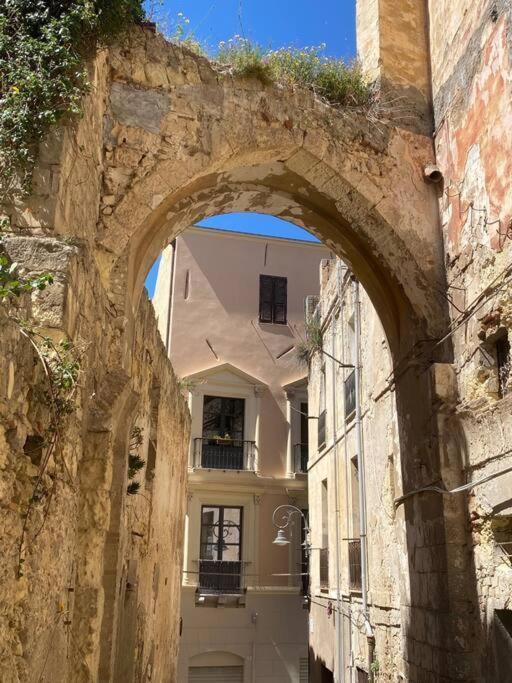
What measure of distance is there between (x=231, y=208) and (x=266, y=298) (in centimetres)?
1216

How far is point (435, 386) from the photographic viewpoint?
625 centimetres

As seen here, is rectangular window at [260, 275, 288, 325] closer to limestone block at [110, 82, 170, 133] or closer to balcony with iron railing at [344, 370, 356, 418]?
balcony with iron railing at [344, 370, 356, 418]

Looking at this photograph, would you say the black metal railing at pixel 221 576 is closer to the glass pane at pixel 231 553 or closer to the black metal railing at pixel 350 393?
the glass pane at pixel 231 553

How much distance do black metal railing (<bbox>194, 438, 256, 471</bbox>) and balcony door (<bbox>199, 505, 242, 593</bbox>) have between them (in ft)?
3.33

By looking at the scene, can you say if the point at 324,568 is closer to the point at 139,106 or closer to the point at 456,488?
the point at 456,488

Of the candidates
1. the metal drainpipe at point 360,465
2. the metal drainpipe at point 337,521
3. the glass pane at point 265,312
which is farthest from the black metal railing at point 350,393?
the glass pane at point 265,312

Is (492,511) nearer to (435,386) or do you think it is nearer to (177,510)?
(435,386)

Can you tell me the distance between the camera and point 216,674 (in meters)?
16.3

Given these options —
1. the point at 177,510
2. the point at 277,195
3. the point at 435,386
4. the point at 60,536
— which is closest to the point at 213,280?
the point at 177,510

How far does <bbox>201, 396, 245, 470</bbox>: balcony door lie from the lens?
57.9ft

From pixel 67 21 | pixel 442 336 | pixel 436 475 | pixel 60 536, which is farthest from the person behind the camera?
pixel 442 336

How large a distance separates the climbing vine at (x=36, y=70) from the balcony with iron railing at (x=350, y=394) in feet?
22.4

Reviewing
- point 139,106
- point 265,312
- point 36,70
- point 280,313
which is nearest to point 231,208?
point 139,106

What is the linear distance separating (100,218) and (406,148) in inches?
130
